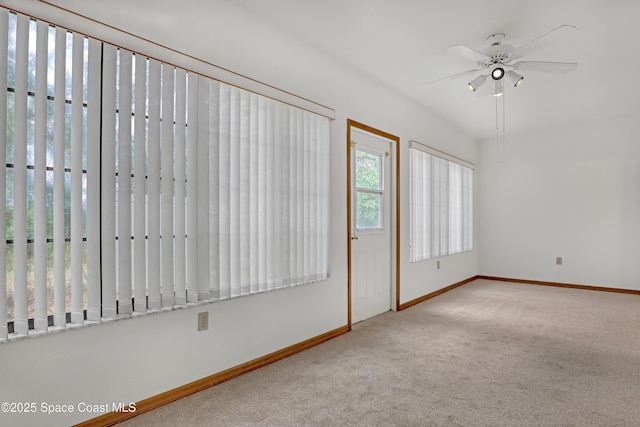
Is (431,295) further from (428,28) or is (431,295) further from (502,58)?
(428,28)

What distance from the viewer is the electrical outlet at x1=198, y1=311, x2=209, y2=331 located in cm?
239

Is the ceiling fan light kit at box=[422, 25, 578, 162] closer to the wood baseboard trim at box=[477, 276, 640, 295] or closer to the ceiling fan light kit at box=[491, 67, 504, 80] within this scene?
the ceiling fan light kit at box=[491, 67, 504, 80]

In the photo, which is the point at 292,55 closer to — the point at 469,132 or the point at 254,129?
the point at 254,129

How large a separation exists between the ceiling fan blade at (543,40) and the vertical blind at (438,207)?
1800 millimetres

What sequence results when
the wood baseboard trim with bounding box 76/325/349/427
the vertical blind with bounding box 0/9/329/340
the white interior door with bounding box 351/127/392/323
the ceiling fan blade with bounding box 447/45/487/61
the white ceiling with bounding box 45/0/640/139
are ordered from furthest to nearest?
the white interior door with bounding box 351/127/392/323 < the ceiling fan blade with bounding box 447/45/487/61 < the white ceiling with bounding box 45/0/640/139 < the wood baseboard trim with bounding box 76/325/349/427 < the vertical blind with bounding box 0/9/329/340

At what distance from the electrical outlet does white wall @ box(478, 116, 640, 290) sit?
5.89 m

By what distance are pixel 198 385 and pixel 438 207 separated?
13.6 ft

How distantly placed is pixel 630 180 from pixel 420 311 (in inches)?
160

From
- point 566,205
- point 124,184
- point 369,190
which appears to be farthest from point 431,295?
point 124,184

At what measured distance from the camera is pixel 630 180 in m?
5.52

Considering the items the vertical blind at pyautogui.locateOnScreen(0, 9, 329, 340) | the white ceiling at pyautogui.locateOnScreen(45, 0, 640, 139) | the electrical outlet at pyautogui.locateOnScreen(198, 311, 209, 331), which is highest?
the white ceiling at pyautogui.locateOnScreen(45, 0, 640, 139)

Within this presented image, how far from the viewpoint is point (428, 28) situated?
9.53 ft

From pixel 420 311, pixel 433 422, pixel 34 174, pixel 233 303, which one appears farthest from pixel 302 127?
pixel 420 311

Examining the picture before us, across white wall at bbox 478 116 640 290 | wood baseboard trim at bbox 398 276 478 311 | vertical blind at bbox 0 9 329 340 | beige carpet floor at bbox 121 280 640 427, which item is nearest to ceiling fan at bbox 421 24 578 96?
vertical blind at bbox 0 9 329 340
